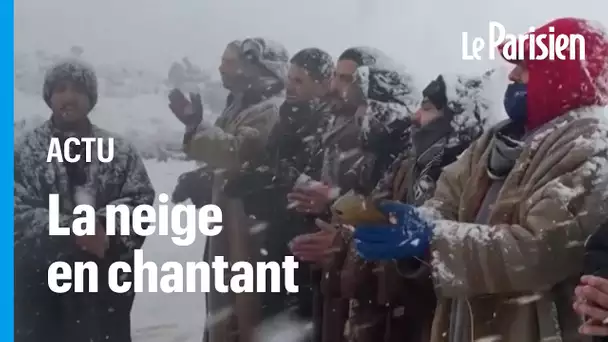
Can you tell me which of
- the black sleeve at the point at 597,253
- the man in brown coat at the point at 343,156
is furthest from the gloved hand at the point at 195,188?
the black sleeve at the point at 597,253

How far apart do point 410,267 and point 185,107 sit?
0.56 metres

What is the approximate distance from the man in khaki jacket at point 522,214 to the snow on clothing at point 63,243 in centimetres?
48

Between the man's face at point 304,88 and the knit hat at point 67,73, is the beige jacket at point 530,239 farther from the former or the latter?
the knit hat at point 67,73

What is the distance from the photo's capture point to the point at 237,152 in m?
1.48

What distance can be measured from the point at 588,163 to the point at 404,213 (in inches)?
14.7

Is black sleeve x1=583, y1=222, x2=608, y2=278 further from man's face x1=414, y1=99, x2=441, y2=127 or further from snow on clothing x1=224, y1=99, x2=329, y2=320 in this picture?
snow on clothing x1=224, y1=99, x2=329, y2=320

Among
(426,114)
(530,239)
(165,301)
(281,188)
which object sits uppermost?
(426,114)

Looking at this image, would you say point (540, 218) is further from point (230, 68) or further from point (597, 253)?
point (230, 68)

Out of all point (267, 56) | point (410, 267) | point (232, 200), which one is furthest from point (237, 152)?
point (410, 267)

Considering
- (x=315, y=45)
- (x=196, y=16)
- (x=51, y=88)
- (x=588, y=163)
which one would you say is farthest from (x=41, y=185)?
(x=588, y=163)

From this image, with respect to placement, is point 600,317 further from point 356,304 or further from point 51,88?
point 51,88

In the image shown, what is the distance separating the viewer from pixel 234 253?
147 centimetres

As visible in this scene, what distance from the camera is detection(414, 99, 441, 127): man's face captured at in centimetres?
149

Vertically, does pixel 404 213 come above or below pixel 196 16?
below
